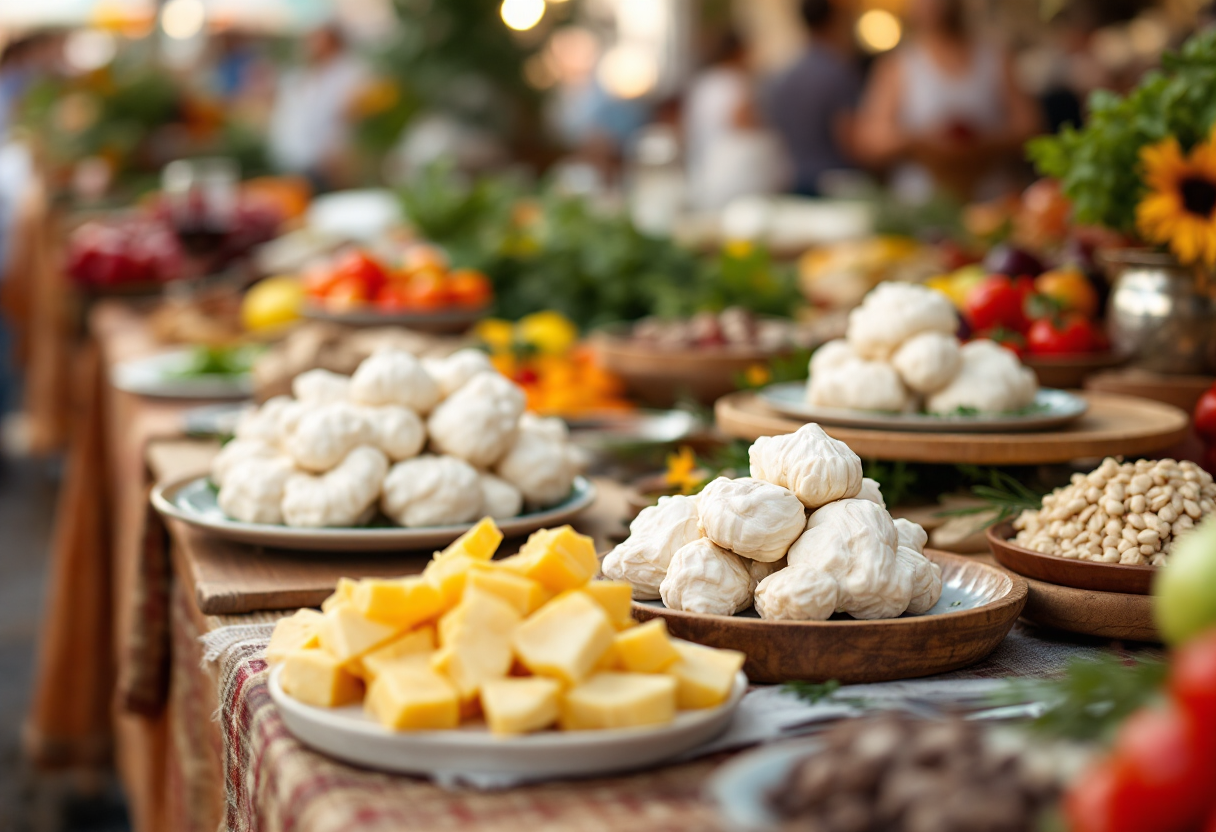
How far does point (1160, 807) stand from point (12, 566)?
537 centimetres

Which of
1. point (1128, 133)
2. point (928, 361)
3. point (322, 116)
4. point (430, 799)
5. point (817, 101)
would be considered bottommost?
point (430, 799)

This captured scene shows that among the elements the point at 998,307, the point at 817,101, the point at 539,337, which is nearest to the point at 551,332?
the point at 539,337

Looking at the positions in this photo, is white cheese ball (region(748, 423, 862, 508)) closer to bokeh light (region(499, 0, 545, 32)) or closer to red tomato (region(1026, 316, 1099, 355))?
red tomato (region(1026, 316, 1099, 355))

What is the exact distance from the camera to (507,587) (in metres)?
0.93

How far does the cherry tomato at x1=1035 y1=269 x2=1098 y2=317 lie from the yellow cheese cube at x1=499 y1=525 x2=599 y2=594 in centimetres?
137

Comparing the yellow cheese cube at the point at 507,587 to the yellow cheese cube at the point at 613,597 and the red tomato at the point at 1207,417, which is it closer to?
the yellow cheese cube at the point at 613,597

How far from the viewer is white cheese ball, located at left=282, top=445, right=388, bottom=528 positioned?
4.64 ft

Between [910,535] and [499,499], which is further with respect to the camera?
[499,499]

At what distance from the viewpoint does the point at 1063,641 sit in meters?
1.24

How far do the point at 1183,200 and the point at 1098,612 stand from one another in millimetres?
780

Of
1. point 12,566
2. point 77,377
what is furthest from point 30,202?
point 12,566

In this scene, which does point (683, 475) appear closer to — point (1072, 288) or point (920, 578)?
point (920, 578)

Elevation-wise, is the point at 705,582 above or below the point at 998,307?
below

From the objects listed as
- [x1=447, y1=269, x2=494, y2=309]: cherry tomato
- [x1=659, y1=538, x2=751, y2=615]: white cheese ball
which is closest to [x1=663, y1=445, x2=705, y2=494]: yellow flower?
[x1=659, y1=538, x2=751, y2=615]: white cheese ball
